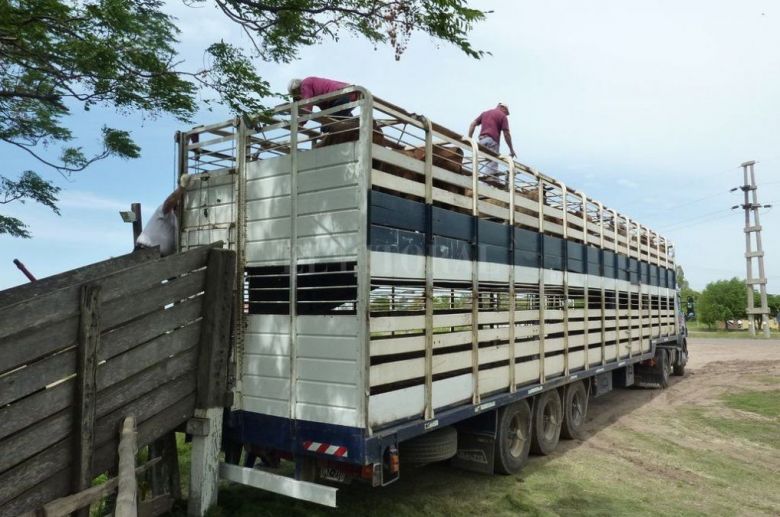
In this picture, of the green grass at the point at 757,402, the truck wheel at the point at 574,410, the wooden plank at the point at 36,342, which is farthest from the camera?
the green grass at the point at 757,402

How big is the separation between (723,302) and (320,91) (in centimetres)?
5178

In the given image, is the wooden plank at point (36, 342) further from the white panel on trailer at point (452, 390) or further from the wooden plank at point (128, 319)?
the white panel on trailer at point (452, 390)

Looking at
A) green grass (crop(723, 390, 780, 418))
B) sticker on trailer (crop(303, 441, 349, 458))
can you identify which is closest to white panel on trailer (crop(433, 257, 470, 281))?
sticker on trailer (crop(303, 441, 349, 458))

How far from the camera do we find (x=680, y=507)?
5.11 meters

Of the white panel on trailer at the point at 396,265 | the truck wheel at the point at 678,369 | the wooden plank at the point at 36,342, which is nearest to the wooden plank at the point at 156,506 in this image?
the wooden plank at the point at 36,342

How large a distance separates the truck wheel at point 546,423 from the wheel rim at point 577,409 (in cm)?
60

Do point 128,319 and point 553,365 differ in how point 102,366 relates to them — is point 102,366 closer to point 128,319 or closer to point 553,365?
point 128,319

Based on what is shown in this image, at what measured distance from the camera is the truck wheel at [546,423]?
646 cm

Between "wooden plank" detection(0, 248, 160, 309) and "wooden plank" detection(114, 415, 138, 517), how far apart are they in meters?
1.19

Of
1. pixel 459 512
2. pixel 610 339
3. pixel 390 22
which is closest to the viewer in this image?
pixel 459 512

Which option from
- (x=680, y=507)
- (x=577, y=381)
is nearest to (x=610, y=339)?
(x=577, y=381)

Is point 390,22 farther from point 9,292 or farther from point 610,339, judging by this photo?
point 610,339

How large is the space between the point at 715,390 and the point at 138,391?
12375mm

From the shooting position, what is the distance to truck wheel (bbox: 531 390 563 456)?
646 cm
